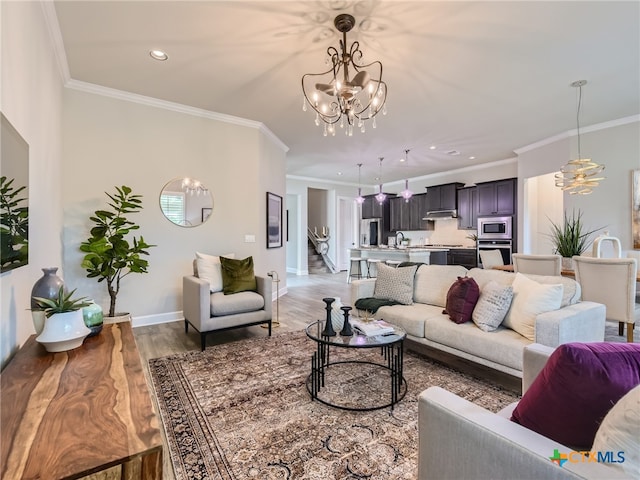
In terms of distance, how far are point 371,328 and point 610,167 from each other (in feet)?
16.6

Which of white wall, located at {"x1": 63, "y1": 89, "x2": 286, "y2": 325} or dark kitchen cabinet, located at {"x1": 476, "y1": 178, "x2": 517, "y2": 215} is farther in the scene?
dark kitchen cabinet, located at {"x1": 476, "y1": 178, "x2": 517, "y2": 215}

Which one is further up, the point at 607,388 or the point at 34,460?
the point at 607,388

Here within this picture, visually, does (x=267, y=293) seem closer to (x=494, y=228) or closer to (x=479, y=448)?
(x=479, y=448)

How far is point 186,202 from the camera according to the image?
430cm

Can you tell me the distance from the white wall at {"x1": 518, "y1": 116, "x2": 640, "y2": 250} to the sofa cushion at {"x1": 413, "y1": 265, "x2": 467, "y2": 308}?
3.35 m

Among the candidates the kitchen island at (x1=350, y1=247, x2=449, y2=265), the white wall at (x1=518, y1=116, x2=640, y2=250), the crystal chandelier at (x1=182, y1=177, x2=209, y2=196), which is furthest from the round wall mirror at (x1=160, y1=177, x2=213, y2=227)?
the white wall at (x1=518, y1=116, x2=640, y2=250)

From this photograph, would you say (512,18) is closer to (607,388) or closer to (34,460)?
(607,388)

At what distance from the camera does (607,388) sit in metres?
0.87

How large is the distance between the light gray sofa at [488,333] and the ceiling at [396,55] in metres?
2.09

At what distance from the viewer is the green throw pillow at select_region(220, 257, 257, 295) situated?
144 inches

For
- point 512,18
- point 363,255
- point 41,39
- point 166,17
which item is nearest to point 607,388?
point 512,18

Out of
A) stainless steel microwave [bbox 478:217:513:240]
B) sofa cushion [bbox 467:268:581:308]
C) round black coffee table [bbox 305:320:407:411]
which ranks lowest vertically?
round black coffee table [bbox 305:320:407:411]

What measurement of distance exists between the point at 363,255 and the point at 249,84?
4.82 m

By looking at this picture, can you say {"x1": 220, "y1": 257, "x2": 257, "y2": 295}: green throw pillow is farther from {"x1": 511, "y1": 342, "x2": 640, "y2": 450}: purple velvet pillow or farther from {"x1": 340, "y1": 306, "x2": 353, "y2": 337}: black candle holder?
{"x1": 511, "y1": 342, "x2": 640, "y2": 450}: purple velvet pillow
